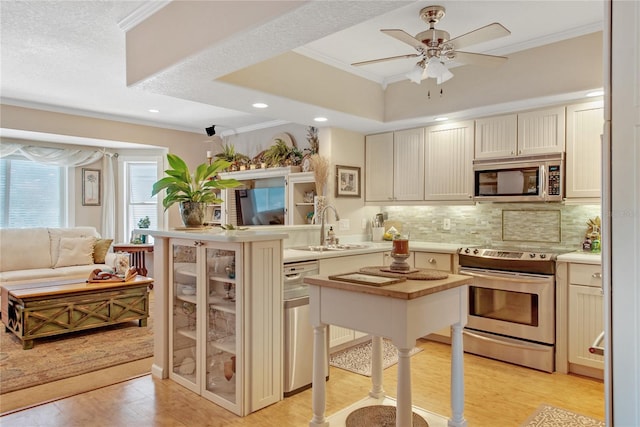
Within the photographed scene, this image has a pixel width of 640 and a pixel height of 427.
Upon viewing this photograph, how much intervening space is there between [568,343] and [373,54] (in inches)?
115

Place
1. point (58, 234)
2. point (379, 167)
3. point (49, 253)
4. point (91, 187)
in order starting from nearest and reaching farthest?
point (379, 167), point (49, 253), point (58, 234), point (91, 187)

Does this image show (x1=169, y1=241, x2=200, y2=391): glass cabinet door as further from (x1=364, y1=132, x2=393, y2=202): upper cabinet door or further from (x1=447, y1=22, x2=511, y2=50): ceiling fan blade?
(x1=364, y1=132, x2=393, y2=202): upper cabinet door

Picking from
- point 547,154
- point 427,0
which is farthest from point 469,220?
point 427,0

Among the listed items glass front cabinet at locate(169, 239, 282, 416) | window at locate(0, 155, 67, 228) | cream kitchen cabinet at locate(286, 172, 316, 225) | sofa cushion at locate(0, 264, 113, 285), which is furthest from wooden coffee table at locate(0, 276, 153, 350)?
window at locate(0, 155, 67, 228)

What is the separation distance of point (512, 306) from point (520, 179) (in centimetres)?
113

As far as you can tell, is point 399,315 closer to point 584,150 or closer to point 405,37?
point 405,37

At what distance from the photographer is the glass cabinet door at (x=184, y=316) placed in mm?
2980

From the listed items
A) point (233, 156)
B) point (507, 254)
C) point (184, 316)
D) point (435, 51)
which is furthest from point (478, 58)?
point (233, 156)

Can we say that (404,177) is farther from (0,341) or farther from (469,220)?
(0,341)

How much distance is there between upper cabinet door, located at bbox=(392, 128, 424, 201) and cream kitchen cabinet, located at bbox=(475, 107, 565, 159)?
65 cm

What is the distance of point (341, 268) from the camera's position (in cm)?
363

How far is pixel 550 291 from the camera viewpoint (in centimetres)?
330

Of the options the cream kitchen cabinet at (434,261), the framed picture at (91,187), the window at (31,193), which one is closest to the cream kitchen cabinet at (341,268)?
the cream kitchen cabinet at (434,261)

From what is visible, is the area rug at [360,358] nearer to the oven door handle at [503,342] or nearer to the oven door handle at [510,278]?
the oven door handle at [503,342]
